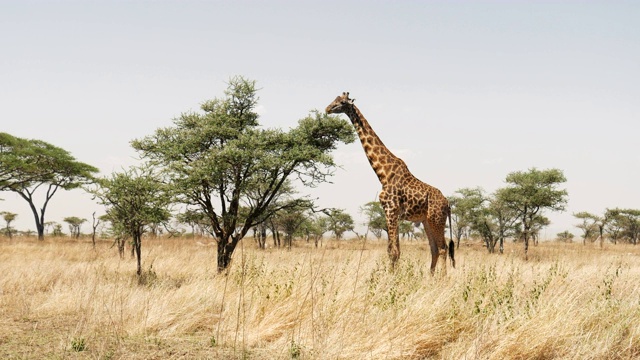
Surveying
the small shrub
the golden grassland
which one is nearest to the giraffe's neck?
the golden grassland

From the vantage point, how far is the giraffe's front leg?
9953mm

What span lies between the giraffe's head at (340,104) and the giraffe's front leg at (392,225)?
2.83 m

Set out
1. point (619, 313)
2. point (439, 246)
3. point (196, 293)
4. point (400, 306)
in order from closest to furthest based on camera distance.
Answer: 1. point (619, 313)
2. point (400, 306)
3. point (196, 293)
4. point (439, 246)

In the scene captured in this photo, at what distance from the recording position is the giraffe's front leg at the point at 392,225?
995 centimetres

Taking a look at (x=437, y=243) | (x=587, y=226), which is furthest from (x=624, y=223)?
(x=437, y=243)

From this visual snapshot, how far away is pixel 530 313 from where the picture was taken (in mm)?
5766

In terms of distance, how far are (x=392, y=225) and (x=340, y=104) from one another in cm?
390

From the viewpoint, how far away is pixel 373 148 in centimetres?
1219

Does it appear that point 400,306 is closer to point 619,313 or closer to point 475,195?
point 619,313

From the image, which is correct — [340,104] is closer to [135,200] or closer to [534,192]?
[135,200]

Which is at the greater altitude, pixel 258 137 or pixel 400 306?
pixel 258 137

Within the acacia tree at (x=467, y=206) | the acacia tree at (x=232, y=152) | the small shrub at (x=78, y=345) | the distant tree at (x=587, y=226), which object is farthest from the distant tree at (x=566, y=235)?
the small shrub at (x=78, y=345)

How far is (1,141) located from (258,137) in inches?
1013

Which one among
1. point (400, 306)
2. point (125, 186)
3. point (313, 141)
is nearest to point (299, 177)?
point (313, 141)
